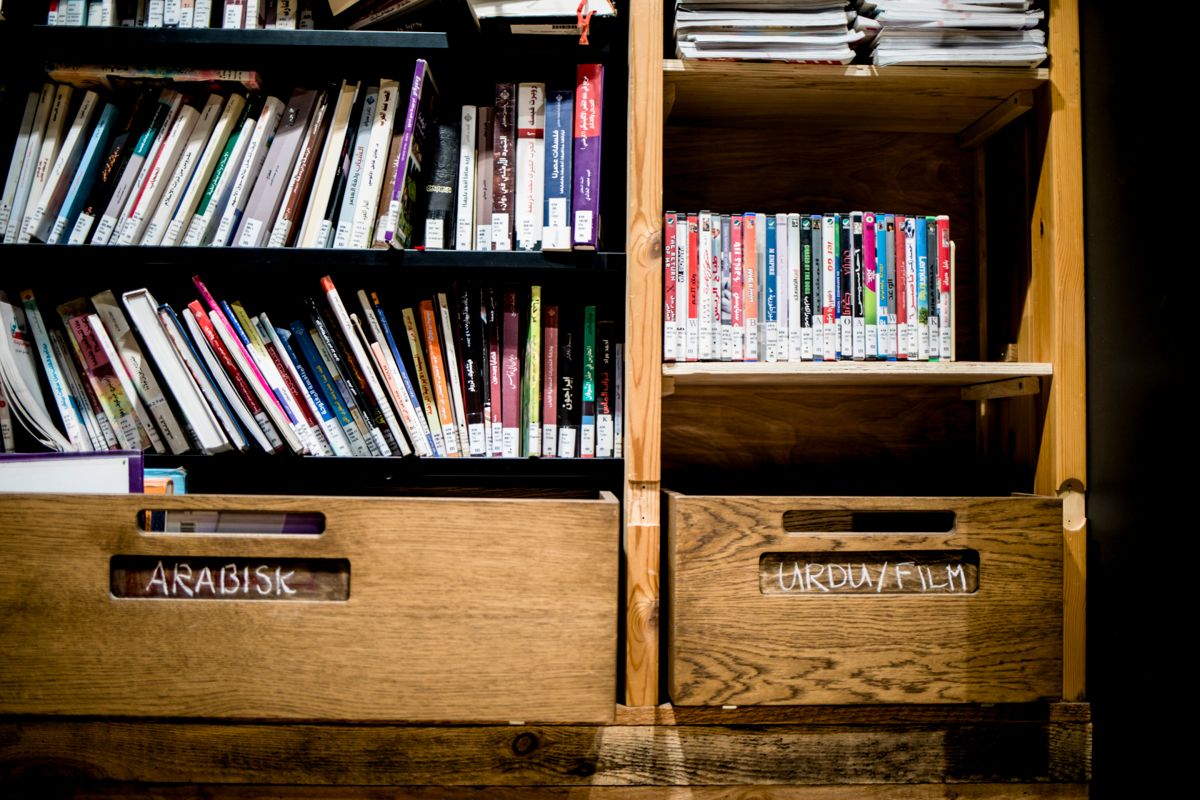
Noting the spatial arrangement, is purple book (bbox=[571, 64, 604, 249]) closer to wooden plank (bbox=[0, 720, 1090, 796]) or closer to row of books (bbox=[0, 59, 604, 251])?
row of books (bbox=[0, 59, 604, 251])

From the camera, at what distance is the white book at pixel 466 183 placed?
1.24 metres

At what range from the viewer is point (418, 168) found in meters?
1.26

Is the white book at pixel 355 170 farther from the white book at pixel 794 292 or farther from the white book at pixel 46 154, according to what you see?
the white book at pixel 794 292

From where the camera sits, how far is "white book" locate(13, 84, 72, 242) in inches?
46.9

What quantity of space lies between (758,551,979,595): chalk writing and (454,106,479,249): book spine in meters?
0.72

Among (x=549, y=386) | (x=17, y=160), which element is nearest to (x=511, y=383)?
(x=549, y=386)

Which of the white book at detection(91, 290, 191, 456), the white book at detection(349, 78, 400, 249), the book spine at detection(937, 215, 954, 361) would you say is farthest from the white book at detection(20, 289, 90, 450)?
the book spine at detection(937, 215, 954, 361)

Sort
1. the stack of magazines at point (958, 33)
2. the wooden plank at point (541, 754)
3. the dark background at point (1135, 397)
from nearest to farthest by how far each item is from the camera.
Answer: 1. the dark background at point (1135, 397)
2. the wooden plank at point (541, 754)
3. the stack of magazines at point (958, 33)

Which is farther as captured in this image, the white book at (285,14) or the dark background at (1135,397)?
the white book at (285,14)

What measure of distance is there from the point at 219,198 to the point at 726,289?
0.88 metres

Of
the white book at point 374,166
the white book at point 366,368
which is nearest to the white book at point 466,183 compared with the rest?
the white book at point 374,166

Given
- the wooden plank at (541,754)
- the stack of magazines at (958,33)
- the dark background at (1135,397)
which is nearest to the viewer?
the dark background at (1135,397)

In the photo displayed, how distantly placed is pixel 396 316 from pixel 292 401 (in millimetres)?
286

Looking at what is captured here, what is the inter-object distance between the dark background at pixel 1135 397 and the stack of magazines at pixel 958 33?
102 millimetres
